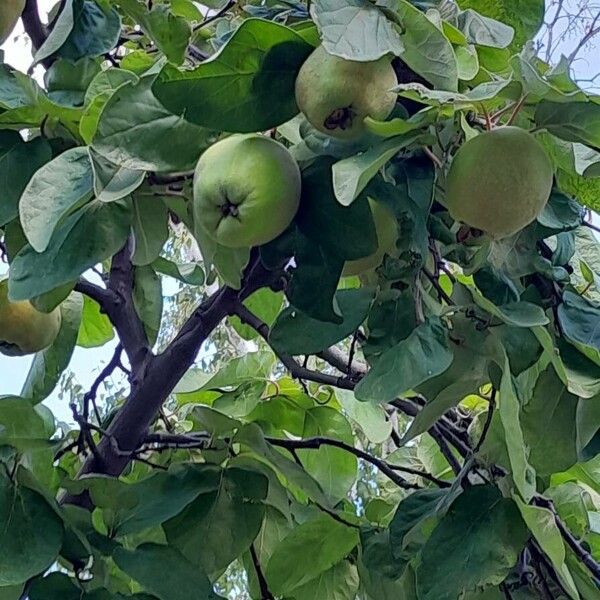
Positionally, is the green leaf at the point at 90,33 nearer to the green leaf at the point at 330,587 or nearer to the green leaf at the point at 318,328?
the green leaf at the point at 318,328

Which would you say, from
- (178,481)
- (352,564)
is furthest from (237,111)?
(352,564)

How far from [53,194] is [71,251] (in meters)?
0.05

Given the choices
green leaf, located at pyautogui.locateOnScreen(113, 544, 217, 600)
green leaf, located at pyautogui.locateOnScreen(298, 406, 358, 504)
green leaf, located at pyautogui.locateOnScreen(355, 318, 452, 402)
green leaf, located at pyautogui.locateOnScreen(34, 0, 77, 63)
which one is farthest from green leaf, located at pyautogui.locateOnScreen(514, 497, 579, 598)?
green leaf, located at pyautogui.locateOnScreen(34, 0, 77, 63)

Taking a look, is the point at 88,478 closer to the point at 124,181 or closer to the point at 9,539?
the point at 9,539

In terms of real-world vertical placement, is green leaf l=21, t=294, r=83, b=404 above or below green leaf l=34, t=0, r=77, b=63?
below

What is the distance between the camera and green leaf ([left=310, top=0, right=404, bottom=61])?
0.49 m

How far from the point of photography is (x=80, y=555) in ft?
2.22

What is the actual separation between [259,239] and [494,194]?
129 millimetres

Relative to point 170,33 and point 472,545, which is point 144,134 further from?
point 472,545

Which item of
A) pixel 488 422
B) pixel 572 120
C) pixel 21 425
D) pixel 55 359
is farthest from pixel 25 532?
pixel 572 120

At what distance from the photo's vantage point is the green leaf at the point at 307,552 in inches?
30.1

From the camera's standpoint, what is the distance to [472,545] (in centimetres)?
64

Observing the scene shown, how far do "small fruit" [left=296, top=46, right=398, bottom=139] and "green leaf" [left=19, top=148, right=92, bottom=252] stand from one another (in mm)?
139

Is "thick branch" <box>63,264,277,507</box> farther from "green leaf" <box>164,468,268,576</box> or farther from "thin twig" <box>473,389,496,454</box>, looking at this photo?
"thin twig" <box>473,389,496,454</box>
